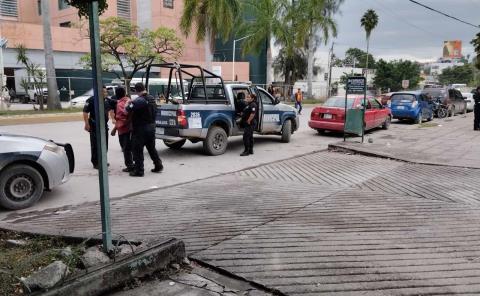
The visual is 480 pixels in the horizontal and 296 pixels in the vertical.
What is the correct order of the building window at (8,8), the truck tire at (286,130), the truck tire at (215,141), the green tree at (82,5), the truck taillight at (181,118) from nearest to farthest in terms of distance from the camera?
the green tree at (82,5), the truck taillight at (181,118), the truck tire at (215,141), the truck tire at (286,130), the building window at (8,8)

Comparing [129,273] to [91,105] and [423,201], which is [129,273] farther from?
[91,105]

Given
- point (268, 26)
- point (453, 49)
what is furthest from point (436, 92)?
point (453, 49)

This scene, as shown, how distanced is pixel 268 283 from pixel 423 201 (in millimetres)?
3878

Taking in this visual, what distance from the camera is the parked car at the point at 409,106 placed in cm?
2048

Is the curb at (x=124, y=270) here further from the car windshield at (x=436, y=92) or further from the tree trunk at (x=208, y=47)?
the tree trunk at (x=208, y=47)

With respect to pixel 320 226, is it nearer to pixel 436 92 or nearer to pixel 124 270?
Answer: pixel 124 270

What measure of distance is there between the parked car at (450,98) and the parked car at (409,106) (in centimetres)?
361

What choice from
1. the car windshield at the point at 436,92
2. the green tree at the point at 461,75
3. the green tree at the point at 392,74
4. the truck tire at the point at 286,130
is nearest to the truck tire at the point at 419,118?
the car windshield at the point at 436,92

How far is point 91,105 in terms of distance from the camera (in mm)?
8812

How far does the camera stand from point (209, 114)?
1096 centimetres

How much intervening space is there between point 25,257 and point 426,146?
11.7 metres

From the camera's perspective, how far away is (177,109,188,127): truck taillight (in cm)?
1045

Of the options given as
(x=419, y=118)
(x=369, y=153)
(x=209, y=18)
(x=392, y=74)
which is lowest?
(x=369, y=153)

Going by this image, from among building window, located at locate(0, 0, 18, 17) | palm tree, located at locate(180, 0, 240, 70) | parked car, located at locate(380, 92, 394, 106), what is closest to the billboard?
building window, located at locate(0, 0, 18, 17)
